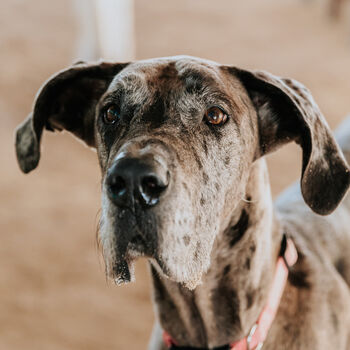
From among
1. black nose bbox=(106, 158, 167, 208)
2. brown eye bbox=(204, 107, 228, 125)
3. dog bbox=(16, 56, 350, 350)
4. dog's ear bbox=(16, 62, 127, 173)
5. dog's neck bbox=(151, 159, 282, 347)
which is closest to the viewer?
black nose bbox=(106, 158, 167, 208)

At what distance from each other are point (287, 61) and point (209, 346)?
559 centimetres

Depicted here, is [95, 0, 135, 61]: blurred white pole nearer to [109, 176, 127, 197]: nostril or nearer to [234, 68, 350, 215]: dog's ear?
[234, 68, 350, 215]: dog's ear

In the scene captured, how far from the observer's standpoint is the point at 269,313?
74.6 inches

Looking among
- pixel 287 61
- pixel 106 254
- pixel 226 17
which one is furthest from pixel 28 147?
pixel 226 17

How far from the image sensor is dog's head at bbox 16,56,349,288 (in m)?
1.46

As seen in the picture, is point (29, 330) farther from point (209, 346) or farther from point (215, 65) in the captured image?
point (215, 65)

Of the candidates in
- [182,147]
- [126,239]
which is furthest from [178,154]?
[126,239]

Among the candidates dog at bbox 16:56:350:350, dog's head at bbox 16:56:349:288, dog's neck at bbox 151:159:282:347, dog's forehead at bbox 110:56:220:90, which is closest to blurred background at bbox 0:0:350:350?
dog's neck at bbox 151:159:282:347

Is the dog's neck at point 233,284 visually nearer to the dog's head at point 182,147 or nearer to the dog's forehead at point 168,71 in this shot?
the dog's head at point 182,147

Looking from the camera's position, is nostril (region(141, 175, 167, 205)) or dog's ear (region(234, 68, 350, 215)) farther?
dog's ear (region(234, 68, 350, 215))

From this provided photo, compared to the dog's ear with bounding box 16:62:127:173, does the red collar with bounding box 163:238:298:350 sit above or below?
below

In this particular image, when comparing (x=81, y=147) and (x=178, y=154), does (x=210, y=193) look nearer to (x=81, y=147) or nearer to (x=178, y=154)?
(x=178, y=154)

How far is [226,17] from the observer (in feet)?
28.2

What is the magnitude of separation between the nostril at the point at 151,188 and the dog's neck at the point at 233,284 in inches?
19.4
